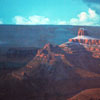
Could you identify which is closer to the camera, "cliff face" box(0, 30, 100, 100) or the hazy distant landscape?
"cliff face" box(0, 30, 100, 100)

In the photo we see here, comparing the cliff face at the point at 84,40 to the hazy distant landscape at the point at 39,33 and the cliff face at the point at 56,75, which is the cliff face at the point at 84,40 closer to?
the hazy distant landscape at the point at 39,33

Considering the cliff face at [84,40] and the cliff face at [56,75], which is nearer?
the cliff face at [56,75]

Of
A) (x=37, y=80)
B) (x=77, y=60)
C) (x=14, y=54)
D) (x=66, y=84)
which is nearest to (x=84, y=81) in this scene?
(x=66, y=84)

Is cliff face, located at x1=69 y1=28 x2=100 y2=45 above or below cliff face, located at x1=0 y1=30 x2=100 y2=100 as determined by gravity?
above

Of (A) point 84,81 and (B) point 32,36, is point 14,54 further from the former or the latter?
(B) point 32,36

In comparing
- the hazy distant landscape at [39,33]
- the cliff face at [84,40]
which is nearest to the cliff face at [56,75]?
the cliff face at [84,40]

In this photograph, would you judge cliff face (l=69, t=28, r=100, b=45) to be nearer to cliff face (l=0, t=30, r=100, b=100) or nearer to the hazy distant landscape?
the hazy distant landscape

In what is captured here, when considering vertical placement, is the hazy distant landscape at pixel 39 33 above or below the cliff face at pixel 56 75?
above

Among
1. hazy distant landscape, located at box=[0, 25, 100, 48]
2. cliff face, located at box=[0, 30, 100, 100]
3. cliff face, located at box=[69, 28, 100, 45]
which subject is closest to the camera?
cliff face, located at box=[0, 30, 100, 100]

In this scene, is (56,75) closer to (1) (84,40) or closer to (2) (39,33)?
(1) (84,40)

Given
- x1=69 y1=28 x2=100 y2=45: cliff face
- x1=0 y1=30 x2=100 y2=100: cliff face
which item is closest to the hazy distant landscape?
x1=69 y1=28 x2=100 y2=45: cliff face

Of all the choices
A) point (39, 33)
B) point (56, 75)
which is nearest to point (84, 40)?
point (56, 75)
